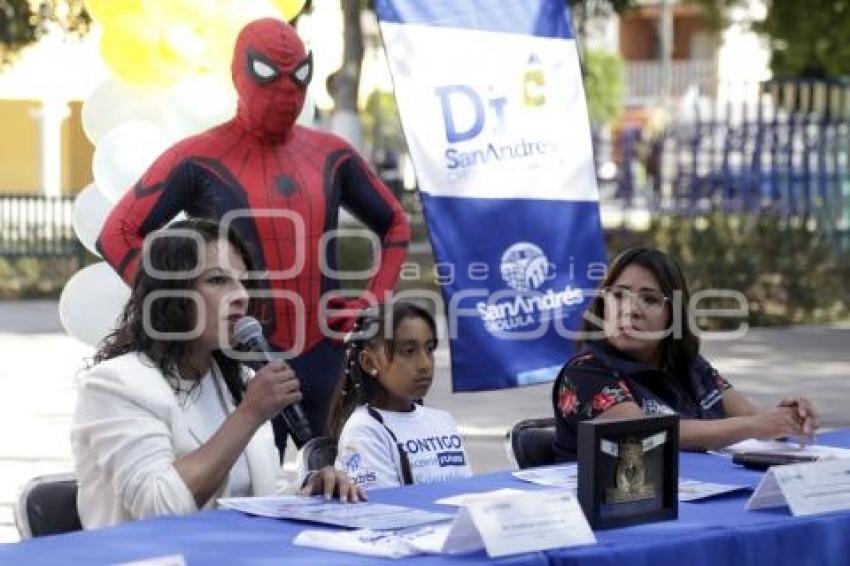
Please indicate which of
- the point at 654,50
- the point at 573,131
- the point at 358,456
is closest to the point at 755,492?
the point at 358,456

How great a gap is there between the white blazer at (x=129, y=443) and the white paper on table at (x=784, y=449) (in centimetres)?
146

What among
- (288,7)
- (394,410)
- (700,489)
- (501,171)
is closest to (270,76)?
(501,171)

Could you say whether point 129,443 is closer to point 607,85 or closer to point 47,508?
point 47,508

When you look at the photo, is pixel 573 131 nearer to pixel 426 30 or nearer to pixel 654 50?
pixel 426 30

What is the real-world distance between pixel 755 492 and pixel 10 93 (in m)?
22.8

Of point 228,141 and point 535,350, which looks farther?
point 535,350

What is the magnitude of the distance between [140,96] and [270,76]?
127 cm

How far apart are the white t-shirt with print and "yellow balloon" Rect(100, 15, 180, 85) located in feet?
8.84

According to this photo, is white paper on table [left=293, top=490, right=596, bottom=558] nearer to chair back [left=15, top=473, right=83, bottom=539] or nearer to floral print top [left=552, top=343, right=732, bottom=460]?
chair back [left=15, top=473, right=83, bottom=539]

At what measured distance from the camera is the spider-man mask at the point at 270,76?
20.1ft

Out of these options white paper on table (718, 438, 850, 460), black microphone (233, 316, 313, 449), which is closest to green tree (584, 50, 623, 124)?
white paper on table (718, 438, 850, 460)

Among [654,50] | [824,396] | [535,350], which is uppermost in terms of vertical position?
[654,50]

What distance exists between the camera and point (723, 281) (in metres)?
16.3

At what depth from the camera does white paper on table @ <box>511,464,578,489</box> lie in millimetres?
4344
